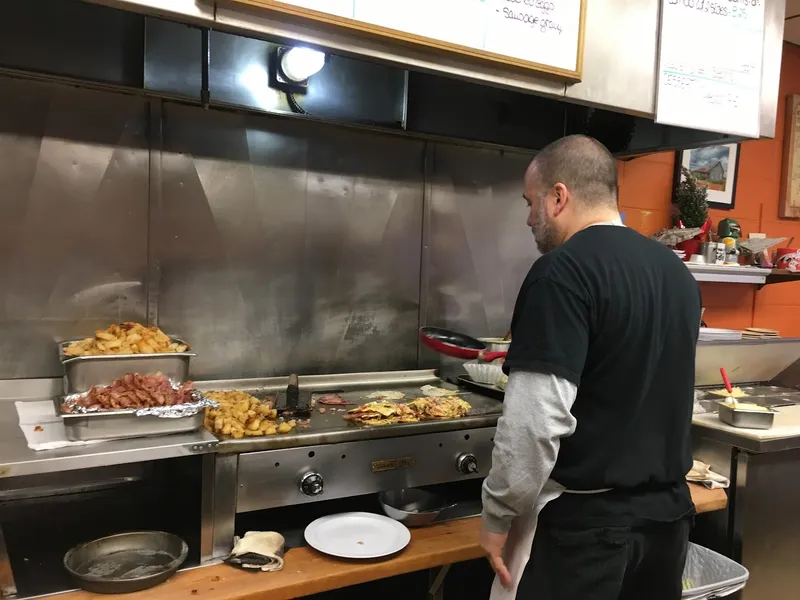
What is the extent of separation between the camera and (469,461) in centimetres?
184

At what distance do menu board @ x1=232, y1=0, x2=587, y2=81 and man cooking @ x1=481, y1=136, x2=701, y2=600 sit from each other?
Result: 520 mm

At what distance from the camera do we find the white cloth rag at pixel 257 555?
147 cm

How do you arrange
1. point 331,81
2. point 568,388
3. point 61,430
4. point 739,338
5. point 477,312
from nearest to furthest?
point 568,388 < point 61,430 < point 331,81 < point 477,312 < point 739,338

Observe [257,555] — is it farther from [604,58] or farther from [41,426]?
[604,58]

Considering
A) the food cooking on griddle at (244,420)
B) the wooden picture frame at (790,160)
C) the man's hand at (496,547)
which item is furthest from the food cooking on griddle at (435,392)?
the wooden picture frame at (790,160)

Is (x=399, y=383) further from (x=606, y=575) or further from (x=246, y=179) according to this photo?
(x=606, y=575)

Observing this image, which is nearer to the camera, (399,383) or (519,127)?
(399,383)

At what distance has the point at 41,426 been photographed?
1.50 meters

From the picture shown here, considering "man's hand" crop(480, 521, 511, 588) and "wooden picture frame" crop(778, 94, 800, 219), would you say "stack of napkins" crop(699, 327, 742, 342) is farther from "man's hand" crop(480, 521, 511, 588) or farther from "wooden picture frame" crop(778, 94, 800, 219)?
"man's hand" crop(480, 521, 511, 588)

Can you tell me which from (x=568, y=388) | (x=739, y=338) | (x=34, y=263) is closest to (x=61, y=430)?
(x=34, y=263)

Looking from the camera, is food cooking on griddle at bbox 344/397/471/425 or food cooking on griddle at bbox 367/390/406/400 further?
food cooking on griddle at bbox 367/390/406/400

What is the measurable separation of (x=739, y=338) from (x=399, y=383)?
1710mm

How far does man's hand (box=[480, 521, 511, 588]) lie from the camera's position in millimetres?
1386

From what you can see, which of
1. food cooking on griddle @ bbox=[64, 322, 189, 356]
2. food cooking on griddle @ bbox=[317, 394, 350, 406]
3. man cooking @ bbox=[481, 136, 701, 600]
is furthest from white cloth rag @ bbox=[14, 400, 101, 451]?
man cooking @ bbox=[481, 136, 701, 600]
